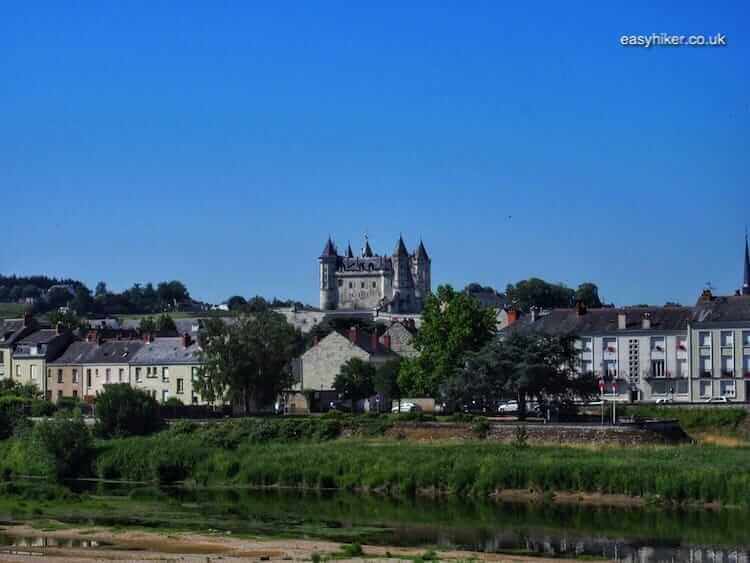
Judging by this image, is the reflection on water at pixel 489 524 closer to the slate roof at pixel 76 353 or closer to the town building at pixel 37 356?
the slate roof at pixel 76 353

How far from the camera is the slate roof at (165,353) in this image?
95.7m

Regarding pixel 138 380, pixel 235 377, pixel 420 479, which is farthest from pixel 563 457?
pixel 138 380

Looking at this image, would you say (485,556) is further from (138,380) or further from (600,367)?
(138,380)

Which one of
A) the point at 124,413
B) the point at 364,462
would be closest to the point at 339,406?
the point at 124,413

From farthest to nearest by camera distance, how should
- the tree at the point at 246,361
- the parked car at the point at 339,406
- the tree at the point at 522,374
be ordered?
the parked car at the point at 339,406 < the tree at the point at 246,361 < the tree at the point at 522,374

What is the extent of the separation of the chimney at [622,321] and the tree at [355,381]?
54.5 ft

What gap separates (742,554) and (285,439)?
3107 cm

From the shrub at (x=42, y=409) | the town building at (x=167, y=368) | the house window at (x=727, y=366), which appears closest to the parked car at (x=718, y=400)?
the house window at (x=727, y=366)

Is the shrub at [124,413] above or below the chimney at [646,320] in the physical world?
below

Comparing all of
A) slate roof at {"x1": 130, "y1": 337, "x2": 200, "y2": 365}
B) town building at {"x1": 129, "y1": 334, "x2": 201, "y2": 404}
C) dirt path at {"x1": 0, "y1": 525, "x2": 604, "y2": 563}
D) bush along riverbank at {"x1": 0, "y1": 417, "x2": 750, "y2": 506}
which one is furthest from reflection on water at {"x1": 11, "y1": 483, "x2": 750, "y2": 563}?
slate roof at {"x1": 130, "y1": 337, "x2": 200, "y2": 365}

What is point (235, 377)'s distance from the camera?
80.3 m

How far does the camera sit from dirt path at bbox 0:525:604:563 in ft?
131

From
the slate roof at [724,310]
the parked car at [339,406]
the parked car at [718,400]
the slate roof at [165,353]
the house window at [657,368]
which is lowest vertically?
the parked car at [339,406]

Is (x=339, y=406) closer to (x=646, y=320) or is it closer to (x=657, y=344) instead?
(x=646, y=320)
